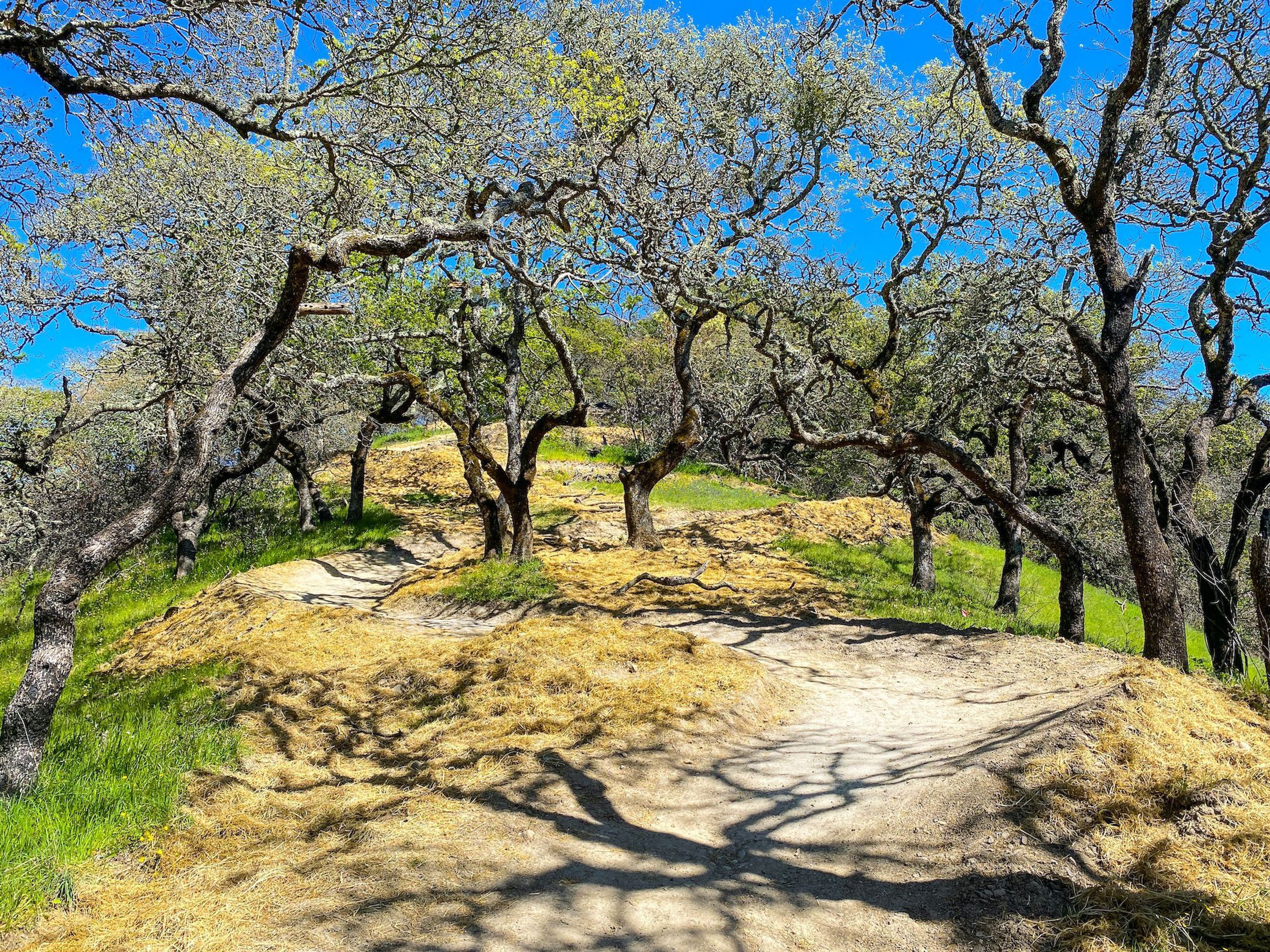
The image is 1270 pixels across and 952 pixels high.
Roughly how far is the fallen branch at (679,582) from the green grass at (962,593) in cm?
200

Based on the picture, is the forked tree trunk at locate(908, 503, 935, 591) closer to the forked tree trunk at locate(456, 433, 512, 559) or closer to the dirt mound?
the dirt mound

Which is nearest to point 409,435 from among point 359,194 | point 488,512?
point 488,512

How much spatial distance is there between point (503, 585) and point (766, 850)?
7116mm

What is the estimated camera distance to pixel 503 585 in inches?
407

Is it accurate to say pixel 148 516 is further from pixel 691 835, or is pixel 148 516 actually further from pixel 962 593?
pixel 962 593

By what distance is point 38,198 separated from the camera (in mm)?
5855

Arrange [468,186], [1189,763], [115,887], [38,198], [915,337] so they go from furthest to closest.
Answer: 1. [915,337]
2. [468,186]
3. [38,198]
4. [1189,763]
5. [115,887]

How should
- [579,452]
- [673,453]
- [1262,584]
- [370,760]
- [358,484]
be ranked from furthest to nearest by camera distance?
[579,452]
[358,484]
[673,453]
[370,760]
[1262,584]

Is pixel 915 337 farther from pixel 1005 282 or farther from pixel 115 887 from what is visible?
pixel 115 887

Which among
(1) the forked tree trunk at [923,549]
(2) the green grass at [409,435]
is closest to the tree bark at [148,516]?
(1) the forked tree trunk at [923,549]

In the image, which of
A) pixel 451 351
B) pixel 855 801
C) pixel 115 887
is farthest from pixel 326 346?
pixel 855 801

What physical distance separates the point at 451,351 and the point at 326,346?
399 centimetres

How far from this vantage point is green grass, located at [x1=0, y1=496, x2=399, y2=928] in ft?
10.6

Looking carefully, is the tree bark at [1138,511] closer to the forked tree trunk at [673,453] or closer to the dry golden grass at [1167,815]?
the dry golden grass at [1167,815]
